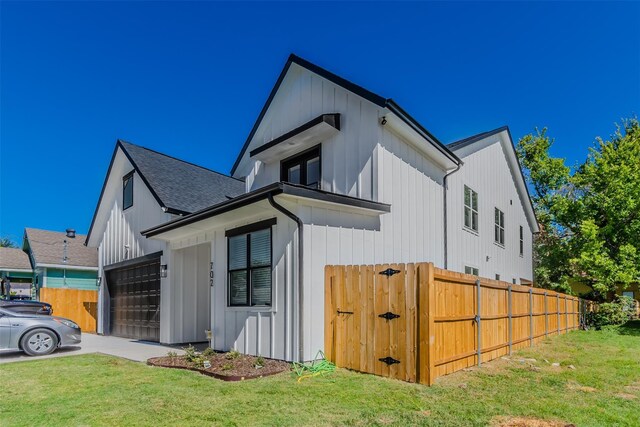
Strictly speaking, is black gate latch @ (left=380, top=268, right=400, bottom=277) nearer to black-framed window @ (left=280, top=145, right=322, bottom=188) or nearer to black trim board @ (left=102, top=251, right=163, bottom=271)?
black-framed window @ (left=280, top=145, right=322, bottom=188)

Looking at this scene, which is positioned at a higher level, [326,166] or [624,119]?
[624,119]

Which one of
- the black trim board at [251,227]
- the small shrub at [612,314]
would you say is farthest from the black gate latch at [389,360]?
the small shrub at [612,314]

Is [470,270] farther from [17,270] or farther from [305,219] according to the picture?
[17,270]

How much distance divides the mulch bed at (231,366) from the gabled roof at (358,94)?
5490 millimetres

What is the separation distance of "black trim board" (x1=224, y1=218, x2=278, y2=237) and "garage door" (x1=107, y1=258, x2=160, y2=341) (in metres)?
4.03

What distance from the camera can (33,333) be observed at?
31.3 feet

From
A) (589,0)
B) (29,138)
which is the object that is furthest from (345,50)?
(29,138)

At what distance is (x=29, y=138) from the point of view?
82.3 feet

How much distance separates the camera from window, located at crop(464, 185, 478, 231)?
13414 millimetres

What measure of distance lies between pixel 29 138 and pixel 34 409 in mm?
25097

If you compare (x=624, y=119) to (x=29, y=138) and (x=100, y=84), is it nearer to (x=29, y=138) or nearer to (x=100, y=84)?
(x=100, y=84)

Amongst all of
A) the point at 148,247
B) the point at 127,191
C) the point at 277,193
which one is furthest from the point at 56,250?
the point at 277,193

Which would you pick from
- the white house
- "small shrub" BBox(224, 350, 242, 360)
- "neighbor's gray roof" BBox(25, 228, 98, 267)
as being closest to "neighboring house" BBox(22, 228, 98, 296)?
"neighbor's gray roof" BBox(25, 228, 98, 267)

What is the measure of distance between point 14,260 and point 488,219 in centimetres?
2424
